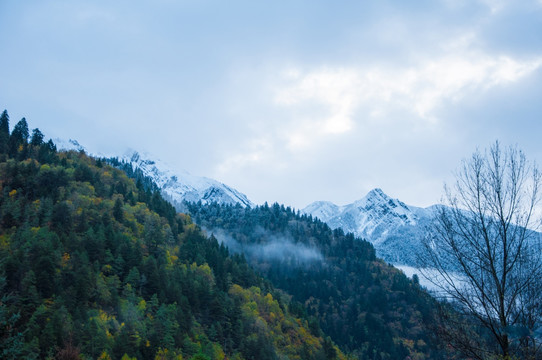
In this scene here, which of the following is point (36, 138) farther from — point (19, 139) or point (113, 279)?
point (113, 279)

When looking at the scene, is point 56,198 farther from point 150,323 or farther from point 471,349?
point 471,349

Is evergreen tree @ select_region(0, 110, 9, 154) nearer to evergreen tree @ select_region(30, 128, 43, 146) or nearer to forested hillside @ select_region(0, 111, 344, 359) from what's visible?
forested hillside @ select_region(0, 111, 344, 359)

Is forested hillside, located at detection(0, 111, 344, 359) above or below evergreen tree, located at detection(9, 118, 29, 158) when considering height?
below

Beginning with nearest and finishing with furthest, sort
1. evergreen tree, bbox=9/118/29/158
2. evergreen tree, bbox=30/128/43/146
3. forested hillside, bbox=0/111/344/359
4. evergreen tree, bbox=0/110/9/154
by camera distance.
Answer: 1. forested hillside, bbox=0/111/344/359
2. evergreen tree, bbox=0/110/9/154
3. evergreen tree, bbox=9/118/29/158
4. evergreen tree, bbox=30/128/43/146

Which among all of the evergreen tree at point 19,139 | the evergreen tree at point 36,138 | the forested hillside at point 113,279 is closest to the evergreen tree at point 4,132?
the forested hillside at point 113,279

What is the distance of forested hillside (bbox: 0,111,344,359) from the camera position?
58.8 metres

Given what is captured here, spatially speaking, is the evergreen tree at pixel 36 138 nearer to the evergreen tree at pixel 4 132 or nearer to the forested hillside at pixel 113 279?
the forested hillside at pixel 113 279

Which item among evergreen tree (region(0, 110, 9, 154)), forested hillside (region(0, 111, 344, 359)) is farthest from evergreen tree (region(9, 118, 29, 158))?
evergreen tree (region(0, 110, 9, 154))

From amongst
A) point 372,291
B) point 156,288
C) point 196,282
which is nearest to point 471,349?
point 156,288

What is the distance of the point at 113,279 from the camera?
7594 centimetres

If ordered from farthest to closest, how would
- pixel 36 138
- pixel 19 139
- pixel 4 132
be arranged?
pixel 36 138
pixel 19 139
pixel 4 132

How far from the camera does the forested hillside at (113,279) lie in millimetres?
58750

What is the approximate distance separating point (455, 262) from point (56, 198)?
9694 cm

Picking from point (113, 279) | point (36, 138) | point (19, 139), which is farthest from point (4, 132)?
point (113, 279)
